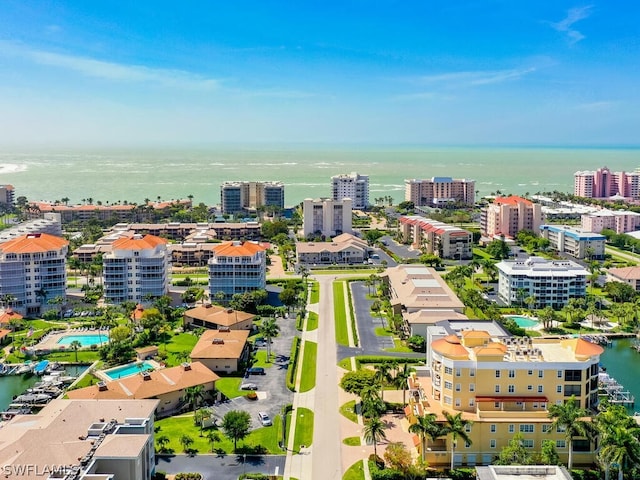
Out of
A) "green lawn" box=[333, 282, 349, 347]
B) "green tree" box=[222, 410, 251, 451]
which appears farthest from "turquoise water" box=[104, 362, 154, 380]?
"green lawn" box=[333, 282, 349, 347]

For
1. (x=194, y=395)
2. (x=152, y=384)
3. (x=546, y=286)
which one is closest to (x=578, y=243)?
(x=546, y=286)

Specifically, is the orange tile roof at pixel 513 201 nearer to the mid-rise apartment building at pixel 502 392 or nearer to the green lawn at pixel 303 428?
the mid-rise apartment building at pixel 502 392

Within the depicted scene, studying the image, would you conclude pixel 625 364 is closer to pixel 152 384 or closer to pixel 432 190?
pixel 152 384

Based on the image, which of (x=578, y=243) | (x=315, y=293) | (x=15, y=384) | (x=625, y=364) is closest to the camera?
(x=15, y=384)

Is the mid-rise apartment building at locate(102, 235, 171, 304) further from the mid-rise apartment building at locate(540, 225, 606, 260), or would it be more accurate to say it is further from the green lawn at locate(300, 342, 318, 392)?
the mid-rise apartment building at locate(540, 225, 606, 260)

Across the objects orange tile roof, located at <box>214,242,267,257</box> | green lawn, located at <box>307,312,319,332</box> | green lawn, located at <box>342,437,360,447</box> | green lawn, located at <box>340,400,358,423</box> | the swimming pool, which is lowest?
green lawn, located at <box>342,437,360,447</box>

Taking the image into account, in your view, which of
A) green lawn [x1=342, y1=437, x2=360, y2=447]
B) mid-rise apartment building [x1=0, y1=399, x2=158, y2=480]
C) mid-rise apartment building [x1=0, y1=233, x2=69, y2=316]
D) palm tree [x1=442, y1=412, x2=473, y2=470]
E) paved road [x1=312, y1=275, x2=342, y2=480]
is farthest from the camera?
mid-rise apartment building [x1=0, y1=233, x2=69, y2=316]
